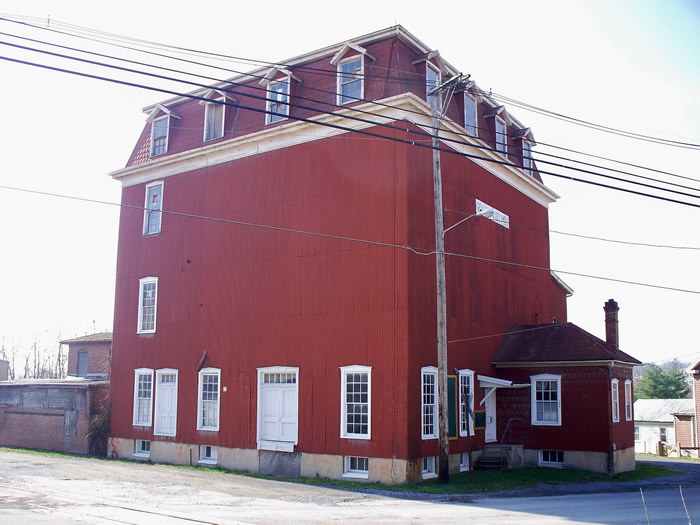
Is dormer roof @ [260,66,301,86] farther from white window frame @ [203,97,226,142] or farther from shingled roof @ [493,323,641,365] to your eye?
shingled roof @ [493,323,641,365]

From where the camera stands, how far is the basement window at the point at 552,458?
2548 centimetres

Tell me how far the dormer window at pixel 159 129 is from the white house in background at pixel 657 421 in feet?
154

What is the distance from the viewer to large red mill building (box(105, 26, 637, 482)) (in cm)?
2148

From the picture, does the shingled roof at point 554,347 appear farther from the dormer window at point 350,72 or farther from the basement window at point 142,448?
the basement window at point 142,448

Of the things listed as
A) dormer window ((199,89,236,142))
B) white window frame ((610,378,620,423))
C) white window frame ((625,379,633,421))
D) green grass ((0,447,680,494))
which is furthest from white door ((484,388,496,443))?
dormer window ((199,89,236,142))

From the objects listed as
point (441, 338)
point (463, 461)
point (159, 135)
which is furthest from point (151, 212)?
point (463, 461)

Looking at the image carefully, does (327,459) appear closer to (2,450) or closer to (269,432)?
(269,432)

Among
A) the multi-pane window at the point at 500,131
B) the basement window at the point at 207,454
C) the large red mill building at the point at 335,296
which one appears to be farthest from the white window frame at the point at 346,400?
Answer: the multi-pane window at the point at 500,131

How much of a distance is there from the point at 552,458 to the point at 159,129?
2061cm

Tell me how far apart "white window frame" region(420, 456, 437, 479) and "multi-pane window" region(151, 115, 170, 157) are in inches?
657

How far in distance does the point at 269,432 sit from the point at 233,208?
27.2ft

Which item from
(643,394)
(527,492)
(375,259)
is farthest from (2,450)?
(643,394)

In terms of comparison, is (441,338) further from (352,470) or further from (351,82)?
(351,82)

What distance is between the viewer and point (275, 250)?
2444cm
